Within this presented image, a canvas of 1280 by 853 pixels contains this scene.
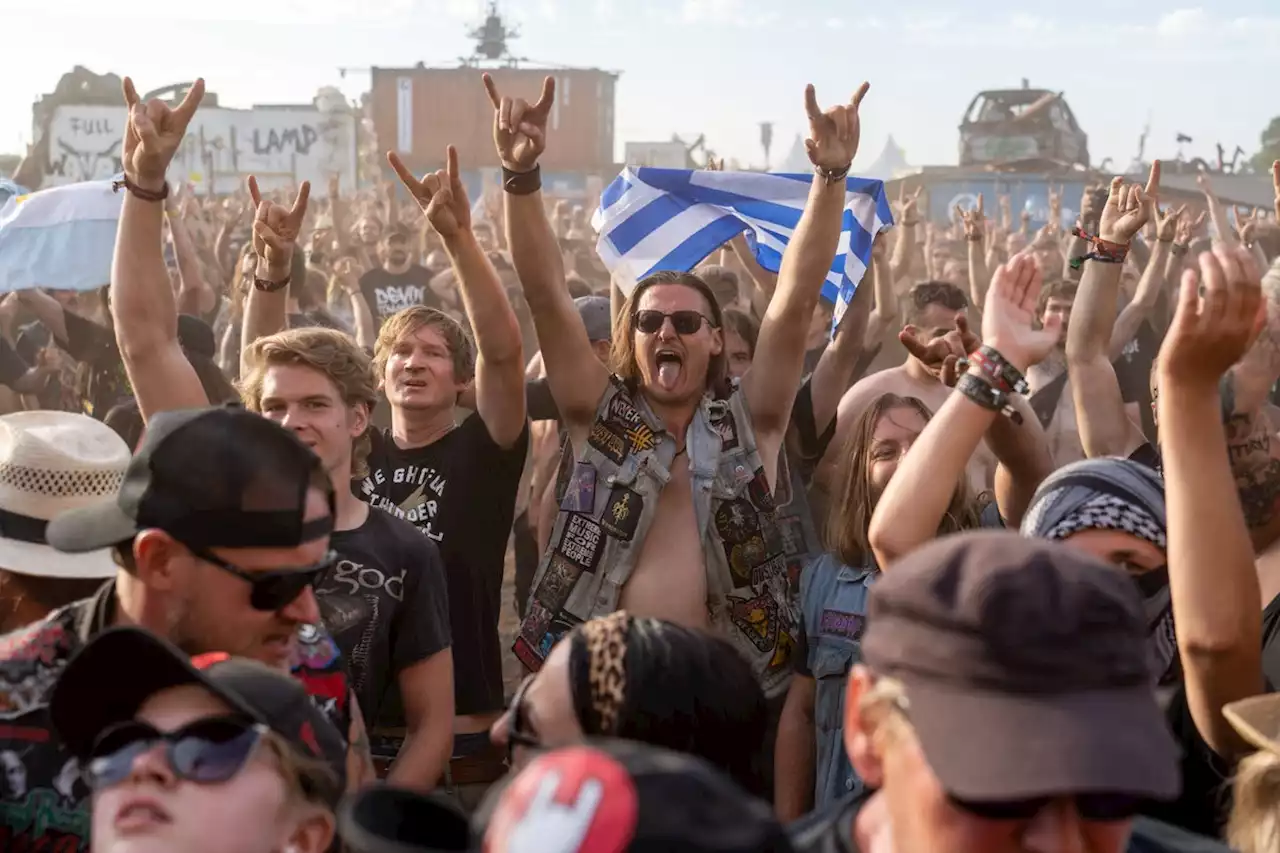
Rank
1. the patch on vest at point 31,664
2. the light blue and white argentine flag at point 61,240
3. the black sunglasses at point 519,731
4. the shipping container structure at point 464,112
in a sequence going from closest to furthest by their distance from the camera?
the black sunglasses at point 519,731 < the patch on vest at point 31,664 < the light blue and white argentine flag at point 61,240 < the shipping container structure at point 464,112

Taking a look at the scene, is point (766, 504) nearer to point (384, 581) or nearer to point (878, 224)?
point (384, 581)

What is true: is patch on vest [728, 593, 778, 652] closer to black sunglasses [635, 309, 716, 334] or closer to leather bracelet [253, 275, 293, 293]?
black sunglasses [635, 309, 716, 334]

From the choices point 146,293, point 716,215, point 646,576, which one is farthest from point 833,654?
point 716,215

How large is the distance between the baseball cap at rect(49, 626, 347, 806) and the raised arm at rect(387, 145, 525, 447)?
6.90 ft

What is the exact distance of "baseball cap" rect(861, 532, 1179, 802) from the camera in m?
1.49

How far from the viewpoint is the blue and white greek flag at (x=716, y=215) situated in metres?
6.03

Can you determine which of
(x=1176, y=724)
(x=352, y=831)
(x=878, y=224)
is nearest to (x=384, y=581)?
(x=1176, y=724)

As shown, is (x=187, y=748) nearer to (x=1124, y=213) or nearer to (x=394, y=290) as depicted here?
(x=1124, y=213)

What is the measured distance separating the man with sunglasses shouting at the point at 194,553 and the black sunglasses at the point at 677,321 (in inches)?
79.8

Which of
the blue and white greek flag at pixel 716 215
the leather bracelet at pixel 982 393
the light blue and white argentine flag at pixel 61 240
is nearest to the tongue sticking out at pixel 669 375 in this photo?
the leather bracelet at pixel 982 393

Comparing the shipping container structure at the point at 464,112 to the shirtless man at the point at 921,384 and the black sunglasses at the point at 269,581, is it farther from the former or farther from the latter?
the black sunglasses at the point at 269,581

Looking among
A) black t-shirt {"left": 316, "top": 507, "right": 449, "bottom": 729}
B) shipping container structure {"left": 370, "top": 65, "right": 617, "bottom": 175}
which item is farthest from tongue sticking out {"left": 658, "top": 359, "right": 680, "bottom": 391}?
shipping container structure {"left": 370, "top": 65, "right": 617, "bottom": 175}

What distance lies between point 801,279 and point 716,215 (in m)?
2.21

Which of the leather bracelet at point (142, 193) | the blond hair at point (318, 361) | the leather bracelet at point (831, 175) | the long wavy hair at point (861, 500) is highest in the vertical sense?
the leather bracelet at point (831, 175)
